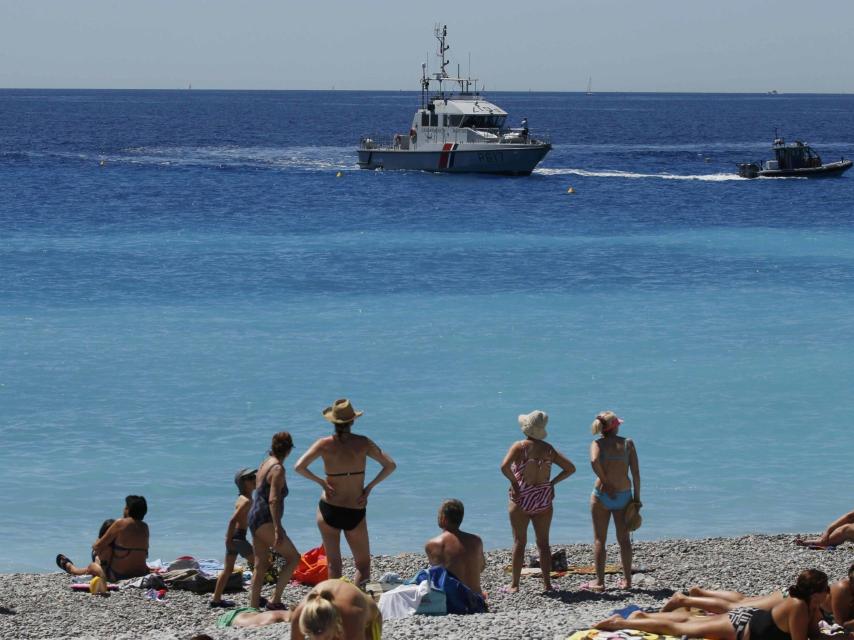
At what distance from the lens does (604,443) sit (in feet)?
30.9

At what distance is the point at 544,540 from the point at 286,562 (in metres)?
1.98

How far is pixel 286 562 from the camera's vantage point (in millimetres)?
8898

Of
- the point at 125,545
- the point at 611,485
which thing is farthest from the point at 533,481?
the point at 125,545

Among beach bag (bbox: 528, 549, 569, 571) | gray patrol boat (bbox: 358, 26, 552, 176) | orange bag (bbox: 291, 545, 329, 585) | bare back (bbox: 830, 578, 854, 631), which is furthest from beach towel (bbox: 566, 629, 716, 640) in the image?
gray patrol boat (bbox: 358, 26, 552, 176)

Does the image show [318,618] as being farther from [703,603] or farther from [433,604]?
[703,603]

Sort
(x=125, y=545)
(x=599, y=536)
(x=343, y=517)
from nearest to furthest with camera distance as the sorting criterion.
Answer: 1. (x=343, y=517)
2. (x=599, y=536)
3. (x=125, y=545)

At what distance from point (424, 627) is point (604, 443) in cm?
222

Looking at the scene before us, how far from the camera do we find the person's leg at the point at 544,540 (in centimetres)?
948

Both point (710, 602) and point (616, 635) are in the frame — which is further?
point (710, 602)

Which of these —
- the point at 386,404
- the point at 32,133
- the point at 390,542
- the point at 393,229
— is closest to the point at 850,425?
the point at 386,404

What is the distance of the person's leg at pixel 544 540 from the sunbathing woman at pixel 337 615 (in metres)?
3.33

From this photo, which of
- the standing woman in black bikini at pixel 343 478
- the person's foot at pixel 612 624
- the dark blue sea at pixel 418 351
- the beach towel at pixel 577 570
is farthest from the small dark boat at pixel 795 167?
the person's foot at pixel 612 624

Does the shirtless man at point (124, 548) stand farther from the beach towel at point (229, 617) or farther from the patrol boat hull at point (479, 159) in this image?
the patrol boat hull at point (479, 159)

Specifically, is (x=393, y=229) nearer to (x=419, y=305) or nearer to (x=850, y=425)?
(x=419, y=305)
